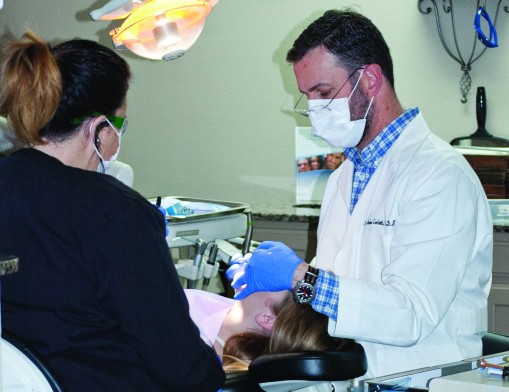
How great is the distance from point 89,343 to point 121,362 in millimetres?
63

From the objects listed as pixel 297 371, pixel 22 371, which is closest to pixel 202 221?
pixel 297 371

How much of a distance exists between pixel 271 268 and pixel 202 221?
24.2 inches

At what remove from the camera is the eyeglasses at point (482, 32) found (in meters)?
2.80

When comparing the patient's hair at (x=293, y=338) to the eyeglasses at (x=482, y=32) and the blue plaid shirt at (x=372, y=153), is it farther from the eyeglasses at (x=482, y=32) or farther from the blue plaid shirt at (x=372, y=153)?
the eyeglasses at (x=482, y=32)

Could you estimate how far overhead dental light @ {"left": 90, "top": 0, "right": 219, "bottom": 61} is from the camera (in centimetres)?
202

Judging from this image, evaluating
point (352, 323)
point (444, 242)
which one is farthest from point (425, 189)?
point (352, 323)

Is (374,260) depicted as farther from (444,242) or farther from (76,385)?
(76,385)

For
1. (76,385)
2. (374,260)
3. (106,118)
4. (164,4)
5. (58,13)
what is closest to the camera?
(76,385)

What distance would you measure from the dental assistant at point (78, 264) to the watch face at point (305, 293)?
329mm

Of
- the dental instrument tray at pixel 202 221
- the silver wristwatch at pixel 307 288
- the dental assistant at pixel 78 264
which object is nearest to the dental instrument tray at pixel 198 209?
the dental instrument tray at pixel 202 221

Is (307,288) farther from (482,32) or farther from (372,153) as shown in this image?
(482,32)

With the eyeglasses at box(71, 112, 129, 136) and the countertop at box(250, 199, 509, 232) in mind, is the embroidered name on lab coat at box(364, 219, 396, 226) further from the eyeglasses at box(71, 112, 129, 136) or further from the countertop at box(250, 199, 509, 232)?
the countertop at box(250, 199, 509, 232)

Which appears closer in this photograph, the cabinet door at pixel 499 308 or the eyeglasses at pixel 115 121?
the eyeglasses at pixel 115 121

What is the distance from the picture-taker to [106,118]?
1.34m
